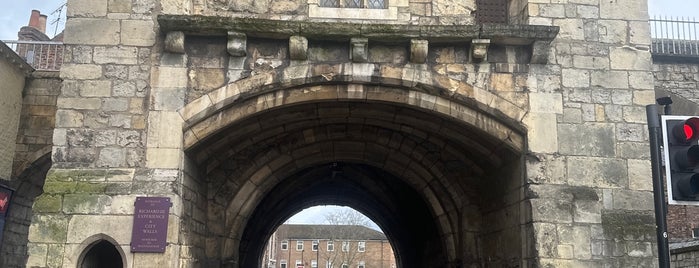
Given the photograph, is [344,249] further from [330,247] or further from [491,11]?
[491,11]

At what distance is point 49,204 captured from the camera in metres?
6.89

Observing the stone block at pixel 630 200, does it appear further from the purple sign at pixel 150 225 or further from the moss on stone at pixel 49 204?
the moss on stone at pixel 49 204

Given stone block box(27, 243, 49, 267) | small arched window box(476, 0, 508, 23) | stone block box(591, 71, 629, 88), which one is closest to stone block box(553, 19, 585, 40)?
stone block box(591, 71, 629, 88)

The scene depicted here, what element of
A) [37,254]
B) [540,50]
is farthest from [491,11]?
[37,254]

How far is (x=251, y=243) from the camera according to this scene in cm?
1294

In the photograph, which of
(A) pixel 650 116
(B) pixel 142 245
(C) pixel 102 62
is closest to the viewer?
(A) pixel 650 116

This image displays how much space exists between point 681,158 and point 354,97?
381 centimetres

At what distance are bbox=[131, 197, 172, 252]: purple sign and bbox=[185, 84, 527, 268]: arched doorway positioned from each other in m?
0.76

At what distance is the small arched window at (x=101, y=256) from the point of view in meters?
6.95

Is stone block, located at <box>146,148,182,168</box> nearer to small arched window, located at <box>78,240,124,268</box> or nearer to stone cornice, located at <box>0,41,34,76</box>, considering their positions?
small arched window, located at <box>78,240,124,268</box>

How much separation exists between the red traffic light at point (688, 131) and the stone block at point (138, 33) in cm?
541

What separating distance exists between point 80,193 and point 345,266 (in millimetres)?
48875

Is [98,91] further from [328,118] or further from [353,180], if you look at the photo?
[353,180]

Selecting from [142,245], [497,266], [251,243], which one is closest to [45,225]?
[142,245]
